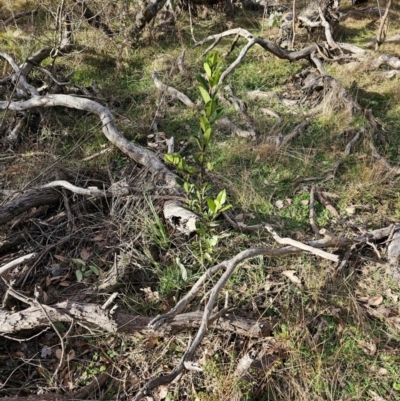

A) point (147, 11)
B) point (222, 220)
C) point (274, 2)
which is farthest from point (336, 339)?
point (274, 2)

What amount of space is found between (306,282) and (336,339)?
412mm

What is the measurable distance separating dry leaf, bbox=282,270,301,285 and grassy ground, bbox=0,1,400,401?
0.01 meters

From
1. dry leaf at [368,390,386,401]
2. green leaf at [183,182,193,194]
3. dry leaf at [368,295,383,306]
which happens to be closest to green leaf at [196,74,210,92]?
green leaf at [183,182,193,194]

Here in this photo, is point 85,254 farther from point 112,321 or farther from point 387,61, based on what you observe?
point 387,61

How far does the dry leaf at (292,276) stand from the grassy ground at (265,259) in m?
0.01

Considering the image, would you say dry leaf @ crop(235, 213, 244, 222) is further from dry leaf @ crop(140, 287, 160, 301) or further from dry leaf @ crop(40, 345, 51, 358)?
dry leaf @ crop(40, 345, 51, 358)

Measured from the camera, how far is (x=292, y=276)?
273 centimetres

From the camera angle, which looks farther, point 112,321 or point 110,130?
point 110,130

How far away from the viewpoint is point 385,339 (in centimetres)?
241

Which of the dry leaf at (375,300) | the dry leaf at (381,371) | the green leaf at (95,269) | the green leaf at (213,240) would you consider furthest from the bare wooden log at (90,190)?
the dry leaf at (381,371)

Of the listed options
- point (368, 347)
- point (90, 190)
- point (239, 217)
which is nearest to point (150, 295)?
point (239, 217)

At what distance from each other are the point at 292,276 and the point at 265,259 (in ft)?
0.78

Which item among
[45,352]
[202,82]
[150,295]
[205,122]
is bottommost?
[45,352]

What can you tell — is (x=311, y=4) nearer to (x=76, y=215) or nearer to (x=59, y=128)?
(x=59, y=128)
